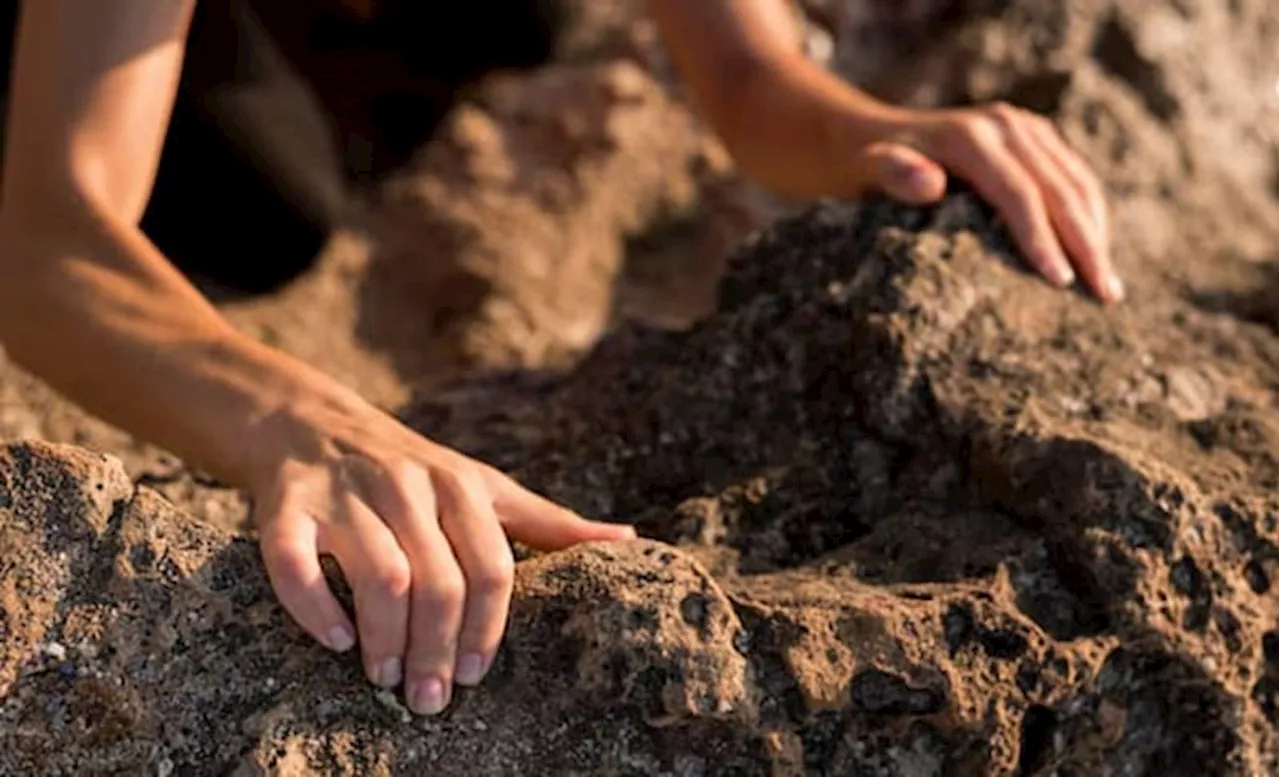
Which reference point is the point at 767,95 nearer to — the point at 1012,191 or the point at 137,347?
the point at 1012,191

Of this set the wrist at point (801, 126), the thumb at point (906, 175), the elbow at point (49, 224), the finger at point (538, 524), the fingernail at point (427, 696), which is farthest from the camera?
the wrist at point (801, 126)

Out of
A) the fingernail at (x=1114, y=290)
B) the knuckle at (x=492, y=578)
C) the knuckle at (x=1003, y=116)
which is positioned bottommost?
the knuckle at (x=492, y=578)

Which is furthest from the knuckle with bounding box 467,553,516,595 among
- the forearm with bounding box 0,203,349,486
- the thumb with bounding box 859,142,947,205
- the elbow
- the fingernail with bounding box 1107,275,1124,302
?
the fingernail with bounding box 1107,275,1124,302

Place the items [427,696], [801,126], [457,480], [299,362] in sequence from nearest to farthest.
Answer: [427,696] → [457,480] → [299,362] → [801,126]

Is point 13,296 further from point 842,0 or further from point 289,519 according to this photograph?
point 842,0

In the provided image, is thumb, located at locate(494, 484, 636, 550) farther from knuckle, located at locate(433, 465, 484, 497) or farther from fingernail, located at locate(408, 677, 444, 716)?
fingernail, located at locate(408, 677, 444, 716)

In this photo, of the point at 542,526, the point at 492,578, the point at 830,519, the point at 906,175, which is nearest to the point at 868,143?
the point at 906,175

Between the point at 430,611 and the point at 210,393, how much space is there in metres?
0.30

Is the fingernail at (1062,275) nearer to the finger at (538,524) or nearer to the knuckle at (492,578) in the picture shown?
the finger at (538,524)

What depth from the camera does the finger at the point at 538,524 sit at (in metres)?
1.41

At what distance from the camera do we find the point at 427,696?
127 centimetres

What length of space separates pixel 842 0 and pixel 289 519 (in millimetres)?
1486

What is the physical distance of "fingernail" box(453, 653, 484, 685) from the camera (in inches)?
50.8

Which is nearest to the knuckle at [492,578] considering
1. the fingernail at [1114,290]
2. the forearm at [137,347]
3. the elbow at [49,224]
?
the forearm at [137,347]
